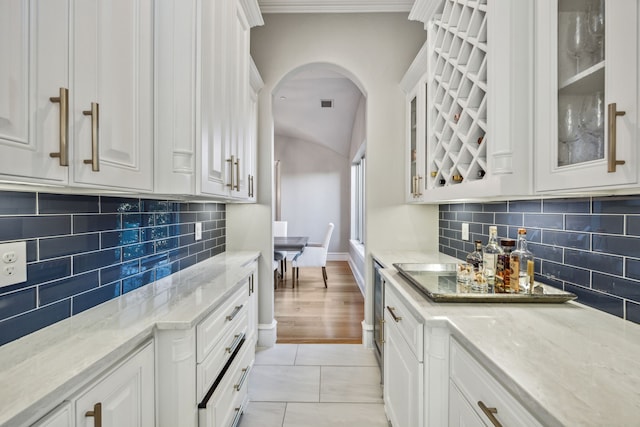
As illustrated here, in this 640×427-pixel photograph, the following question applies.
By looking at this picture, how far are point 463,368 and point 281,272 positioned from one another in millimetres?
4582

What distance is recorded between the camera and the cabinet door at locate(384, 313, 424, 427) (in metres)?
1.24

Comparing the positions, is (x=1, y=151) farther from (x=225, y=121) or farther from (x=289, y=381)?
(x=289, y=381)

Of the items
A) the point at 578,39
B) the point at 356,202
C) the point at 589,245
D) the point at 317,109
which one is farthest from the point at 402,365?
the point at 356,202

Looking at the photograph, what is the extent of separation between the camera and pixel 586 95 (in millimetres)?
958

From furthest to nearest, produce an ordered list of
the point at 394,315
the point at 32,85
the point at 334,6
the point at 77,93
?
the point at 334,6, the point at 394,315, the point at 77,93, the point at 32,85

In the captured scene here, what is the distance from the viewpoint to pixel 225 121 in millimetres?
1743

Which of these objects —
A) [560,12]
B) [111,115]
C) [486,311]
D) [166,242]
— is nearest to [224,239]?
[166,242]

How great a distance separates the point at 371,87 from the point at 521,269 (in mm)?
2041

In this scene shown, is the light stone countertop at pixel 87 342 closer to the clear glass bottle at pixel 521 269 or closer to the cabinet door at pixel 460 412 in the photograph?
the cabinet door at pixel 460 412

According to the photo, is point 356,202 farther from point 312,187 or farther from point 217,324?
point 217,324

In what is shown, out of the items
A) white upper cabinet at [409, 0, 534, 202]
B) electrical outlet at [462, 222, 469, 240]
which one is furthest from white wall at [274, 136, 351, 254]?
white upper cabinet at [409, 0, 534, 202]

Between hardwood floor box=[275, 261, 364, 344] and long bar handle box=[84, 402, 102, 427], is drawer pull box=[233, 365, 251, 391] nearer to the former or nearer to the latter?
long bar handle box=[84, 402, 102, 427]

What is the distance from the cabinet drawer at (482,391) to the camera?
2.43ft

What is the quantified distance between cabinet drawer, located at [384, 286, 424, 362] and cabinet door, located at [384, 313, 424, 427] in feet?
0.11
